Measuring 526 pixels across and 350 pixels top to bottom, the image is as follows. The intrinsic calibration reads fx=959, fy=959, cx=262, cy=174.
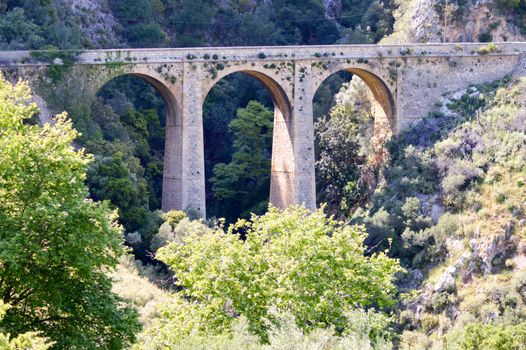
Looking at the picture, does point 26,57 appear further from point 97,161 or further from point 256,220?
point 256,220

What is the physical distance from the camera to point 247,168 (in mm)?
50750

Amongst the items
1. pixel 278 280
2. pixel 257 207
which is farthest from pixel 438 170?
pixel 278 280

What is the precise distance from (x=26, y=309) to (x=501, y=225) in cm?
2251

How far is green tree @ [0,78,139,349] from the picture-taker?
1766cm

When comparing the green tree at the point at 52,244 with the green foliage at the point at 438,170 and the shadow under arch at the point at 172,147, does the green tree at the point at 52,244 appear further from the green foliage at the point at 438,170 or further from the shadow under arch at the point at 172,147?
the green foliage at the point at 438,170

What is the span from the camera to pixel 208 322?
19906 millimetres

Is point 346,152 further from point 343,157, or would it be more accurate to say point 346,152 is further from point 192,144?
point 192,144

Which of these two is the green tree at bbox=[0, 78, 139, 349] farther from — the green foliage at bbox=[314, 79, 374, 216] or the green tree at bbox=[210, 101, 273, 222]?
the green tree at bbox=[210, 101, 273, 222]

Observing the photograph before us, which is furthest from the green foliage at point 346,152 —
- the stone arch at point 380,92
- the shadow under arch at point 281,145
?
the shadow under arch at point 281,145

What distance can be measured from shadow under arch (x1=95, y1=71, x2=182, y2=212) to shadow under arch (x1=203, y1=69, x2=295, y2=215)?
2501 mm

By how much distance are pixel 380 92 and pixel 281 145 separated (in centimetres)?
565

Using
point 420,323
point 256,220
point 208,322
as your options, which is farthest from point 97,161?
point 208,322

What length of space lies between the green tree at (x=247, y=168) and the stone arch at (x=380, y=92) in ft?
24.8

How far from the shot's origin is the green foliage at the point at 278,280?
19.7 m
